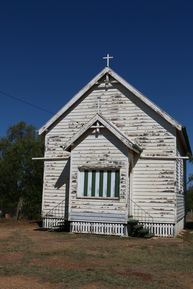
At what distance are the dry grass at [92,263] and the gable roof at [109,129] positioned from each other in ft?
15.4

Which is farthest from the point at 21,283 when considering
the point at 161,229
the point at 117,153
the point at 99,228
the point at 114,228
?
the point at 161,229

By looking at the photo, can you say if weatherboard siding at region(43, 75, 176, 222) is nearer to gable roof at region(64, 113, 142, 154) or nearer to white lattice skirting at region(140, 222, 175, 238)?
white lattice skirting at region(140, 222, 175, 238)

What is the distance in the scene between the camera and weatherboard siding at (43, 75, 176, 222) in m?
22.7

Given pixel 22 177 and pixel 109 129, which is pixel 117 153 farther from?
pixel 22 177

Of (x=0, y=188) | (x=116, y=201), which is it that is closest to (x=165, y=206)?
(x=116, y=201)

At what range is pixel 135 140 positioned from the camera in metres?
23.6

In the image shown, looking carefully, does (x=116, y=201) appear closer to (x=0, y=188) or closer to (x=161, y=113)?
(x=161, y=113)

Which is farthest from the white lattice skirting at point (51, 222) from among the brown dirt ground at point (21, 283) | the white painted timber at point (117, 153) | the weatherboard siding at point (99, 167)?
the brown dirt ground at point (21, 283)

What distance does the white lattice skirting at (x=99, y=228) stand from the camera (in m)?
21.1

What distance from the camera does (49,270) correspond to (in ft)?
→ 37.6

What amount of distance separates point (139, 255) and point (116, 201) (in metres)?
6.30

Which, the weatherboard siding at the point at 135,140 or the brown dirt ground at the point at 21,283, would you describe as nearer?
the brown dirt ground at the point at 21,283

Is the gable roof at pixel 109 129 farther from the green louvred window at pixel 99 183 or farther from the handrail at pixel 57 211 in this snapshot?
the handrail at pixel 57 211

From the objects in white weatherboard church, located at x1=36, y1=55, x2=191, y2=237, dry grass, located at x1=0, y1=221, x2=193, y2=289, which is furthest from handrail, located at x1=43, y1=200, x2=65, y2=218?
dry grass, located at x1=0, y1=221, x2=193, y2=289
